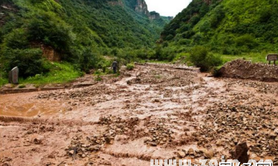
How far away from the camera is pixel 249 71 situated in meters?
17.7

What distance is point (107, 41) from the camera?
69688 mm

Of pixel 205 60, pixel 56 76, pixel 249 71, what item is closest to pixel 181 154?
pixel 56 76

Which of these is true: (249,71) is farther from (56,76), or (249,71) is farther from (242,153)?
(56,76)

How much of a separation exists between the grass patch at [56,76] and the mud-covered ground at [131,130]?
4.41 meters

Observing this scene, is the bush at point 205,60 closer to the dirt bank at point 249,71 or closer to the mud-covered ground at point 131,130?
the dirt bank at point 249,71

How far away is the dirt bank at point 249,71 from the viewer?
52.3 ft

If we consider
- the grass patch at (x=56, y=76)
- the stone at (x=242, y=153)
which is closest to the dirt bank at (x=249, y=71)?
the stone at (x=242, y=153)

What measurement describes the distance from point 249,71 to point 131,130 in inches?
600

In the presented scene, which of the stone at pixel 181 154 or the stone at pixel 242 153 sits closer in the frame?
the stone at pixel 242 153

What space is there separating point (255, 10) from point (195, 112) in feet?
155

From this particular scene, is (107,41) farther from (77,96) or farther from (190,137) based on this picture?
(190,137)

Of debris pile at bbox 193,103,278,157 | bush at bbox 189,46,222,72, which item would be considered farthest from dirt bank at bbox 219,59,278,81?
debris pile at bbox 193,103,278,157

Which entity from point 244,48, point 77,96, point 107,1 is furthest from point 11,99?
point 107,1

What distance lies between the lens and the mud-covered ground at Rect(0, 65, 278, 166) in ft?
16.8
